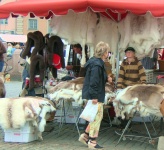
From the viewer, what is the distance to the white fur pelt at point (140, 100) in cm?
589

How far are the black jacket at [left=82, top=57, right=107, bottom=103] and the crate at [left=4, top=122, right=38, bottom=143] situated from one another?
1090 mm

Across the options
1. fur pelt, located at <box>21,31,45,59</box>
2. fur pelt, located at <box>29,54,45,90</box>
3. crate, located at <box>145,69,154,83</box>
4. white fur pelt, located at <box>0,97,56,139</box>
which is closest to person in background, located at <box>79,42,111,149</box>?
white fur pelt, located at <box>0,97,56,139</box>

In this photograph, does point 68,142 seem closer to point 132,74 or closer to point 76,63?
point 132,74

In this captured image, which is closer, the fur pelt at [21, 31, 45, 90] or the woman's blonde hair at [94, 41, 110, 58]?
the woman's blonde hair at [94, 41, 110, 58]

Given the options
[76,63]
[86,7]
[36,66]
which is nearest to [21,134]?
[36,66]

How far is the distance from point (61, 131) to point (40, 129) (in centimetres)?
117

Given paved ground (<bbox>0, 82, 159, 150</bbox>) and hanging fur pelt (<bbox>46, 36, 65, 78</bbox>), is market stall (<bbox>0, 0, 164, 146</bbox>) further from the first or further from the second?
paved ground (<bbox>0, 82, 159, 150</bbox>)

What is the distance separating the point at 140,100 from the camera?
5980mm

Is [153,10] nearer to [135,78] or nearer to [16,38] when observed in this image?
[135,78]

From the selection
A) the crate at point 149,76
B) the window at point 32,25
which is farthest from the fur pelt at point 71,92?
the window at point 32,25

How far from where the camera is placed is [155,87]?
6.14 meters

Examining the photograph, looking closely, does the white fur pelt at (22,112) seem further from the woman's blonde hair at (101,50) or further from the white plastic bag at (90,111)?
the woman's blonde hair at (101,50)

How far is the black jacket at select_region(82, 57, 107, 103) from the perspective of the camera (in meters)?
5.80

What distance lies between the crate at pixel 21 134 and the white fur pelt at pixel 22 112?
13 centimetres
